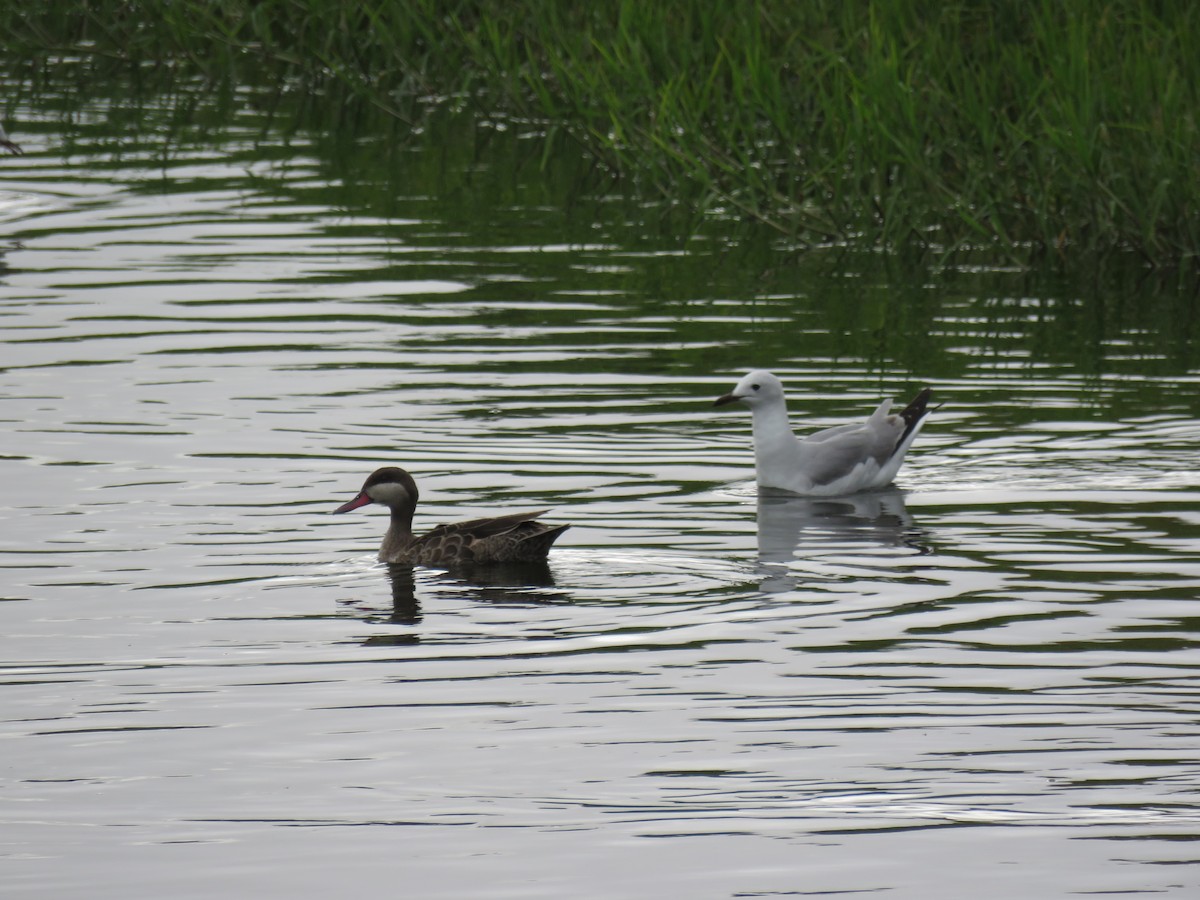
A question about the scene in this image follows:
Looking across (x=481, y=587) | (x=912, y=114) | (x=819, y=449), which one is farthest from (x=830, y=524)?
(x=912, y=114)

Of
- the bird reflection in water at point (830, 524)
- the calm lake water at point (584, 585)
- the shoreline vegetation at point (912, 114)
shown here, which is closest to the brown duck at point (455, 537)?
the calm lake water at point (584, 585)

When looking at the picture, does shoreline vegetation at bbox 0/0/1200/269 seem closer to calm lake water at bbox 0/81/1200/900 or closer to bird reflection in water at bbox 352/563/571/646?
calm lake water at bbox 0/81/1200/900

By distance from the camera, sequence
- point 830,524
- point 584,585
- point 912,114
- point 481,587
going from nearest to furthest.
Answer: point 584,585
point 481,587
point 830,524
point 912,114

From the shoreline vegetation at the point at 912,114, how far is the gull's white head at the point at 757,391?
13.8 feet

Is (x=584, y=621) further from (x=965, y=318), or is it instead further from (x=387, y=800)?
(x=965, y=318)

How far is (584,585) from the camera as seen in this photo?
9242 mm

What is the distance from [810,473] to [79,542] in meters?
3.34

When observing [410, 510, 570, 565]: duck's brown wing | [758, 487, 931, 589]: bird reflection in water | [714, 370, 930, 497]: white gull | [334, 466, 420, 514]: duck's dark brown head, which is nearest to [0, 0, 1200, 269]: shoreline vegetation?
[714, 370, 930, 497]: white gull

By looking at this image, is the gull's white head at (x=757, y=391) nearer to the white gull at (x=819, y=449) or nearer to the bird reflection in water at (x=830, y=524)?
the white gull at (x=819, y=449)

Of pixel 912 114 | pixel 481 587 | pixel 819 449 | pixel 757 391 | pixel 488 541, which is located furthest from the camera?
pixel 912 114

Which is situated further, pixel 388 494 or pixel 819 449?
pixel 819 449

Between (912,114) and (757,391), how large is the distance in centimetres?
447

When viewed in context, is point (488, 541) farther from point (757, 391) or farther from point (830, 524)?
point (757, 391)

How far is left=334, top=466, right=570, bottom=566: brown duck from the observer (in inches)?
373
